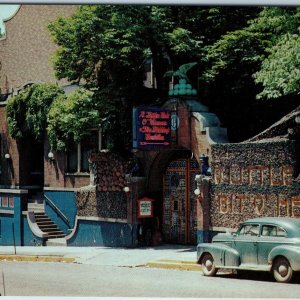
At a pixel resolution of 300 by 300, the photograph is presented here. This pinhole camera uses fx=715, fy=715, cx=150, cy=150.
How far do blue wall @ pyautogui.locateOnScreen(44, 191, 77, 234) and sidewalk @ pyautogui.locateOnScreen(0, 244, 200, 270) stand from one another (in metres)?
1.04

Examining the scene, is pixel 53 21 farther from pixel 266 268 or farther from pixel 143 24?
pixel 266 268

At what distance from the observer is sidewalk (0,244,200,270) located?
651 inches

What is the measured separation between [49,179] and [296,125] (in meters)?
8.24

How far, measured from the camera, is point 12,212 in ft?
69.5

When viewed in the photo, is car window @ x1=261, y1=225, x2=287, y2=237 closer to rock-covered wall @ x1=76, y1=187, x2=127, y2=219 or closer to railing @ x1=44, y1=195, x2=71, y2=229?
rock-covered wall @ x1=76, y1=187, x2=127, y2=219

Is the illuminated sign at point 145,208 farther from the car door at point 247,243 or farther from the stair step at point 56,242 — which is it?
the car door at point 247,243

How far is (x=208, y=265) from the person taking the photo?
15.0m

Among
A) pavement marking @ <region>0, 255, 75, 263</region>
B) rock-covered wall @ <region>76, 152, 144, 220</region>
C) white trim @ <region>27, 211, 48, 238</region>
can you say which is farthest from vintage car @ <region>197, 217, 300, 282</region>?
white trim @ <region>27, 211, 48, 238</region>

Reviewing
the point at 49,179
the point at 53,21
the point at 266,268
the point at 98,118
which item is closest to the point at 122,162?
the point at 98,118

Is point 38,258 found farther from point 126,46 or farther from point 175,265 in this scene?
point 126,46

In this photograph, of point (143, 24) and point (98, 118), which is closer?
point (143, 24)

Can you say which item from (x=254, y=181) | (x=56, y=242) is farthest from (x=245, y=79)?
(x=56, y=242)

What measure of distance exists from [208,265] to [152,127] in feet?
15.0

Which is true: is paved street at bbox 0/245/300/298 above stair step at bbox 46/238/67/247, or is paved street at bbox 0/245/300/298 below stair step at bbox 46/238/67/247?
below
